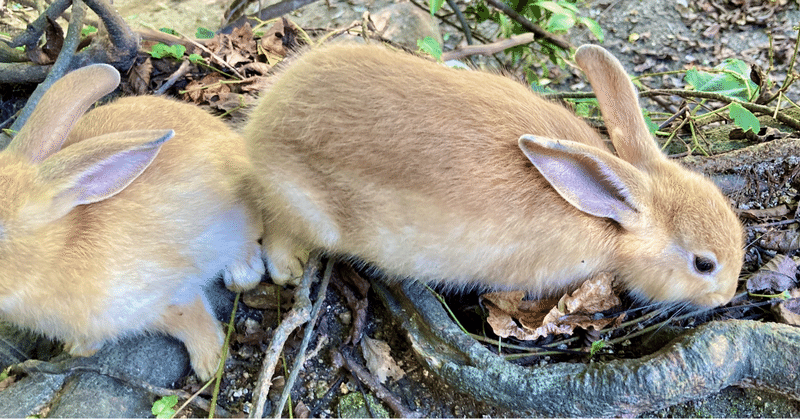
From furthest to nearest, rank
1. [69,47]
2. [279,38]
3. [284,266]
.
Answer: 1. [279,38]
2. [69,47]
3. [284,266]

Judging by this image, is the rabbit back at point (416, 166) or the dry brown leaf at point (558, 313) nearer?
the rabbit back at point (416, 166)

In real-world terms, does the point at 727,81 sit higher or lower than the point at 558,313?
higher

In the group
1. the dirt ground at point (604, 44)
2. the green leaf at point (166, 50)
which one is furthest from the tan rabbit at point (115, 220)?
the green leaf at point (166, 50)

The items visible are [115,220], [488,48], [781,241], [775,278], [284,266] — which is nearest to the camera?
[115,220]

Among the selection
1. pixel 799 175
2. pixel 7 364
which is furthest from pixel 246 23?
pixel 799 175

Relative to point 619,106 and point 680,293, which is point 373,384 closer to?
point 680,293

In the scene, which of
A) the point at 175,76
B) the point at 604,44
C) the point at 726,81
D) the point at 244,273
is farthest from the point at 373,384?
the point at 604,44

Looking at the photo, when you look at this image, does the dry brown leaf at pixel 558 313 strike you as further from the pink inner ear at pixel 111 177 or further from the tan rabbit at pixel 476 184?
the pink inner ear at pixel 111 177

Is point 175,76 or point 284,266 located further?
point 175,76
